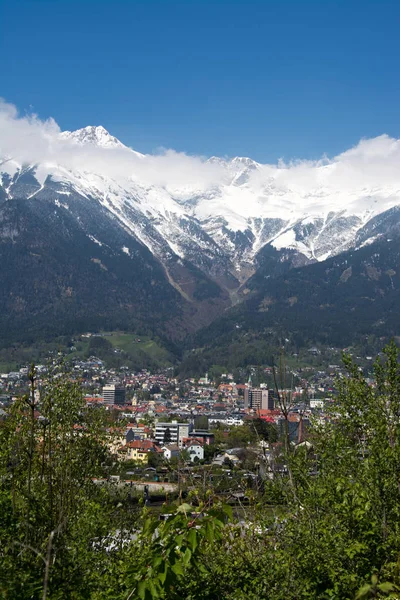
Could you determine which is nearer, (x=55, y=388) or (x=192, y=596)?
(x=192, y=596)

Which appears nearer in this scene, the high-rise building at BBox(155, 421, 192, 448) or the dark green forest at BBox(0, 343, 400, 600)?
the dark green forest at BBox(0, 343, 400, 600)

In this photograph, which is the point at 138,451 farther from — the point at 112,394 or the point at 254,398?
the point at 112,394

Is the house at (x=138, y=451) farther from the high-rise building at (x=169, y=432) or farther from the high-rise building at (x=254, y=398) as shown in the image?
the high-rise building at (x=254, y=398)

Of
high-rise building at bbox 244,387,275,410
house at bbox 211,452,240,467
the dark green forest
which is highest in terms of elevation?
the dark green forest

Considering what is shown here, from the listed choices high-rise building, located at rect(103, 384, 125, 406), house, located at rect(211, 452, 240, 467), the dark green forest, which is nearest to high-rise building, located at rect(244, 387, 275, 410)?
high-rise building, located at rect(103, 384, 125, 406)

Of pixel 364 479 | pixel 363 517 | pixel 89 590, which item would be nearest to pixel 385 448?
pixel 364 479

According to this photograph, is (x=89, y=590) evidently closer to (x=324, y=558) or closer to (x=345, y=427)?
(x=324, y=558)

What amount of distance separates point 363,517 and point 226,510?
16.8 feet

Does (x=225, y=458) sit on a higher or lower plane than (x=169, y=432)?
lower

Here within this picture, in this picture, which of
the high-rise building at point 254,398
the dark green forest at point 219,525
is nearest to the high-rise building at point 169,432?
the high-rise building at point 254,398

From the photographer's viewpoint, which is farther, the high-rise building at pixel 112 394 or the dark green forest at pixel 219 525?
the high-rise building at pixel 112 394

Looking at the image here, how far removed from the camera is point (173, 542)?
5.38 metres

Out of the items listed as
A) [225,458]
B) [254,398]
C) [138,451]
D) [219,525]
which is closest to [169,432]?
[225,458]

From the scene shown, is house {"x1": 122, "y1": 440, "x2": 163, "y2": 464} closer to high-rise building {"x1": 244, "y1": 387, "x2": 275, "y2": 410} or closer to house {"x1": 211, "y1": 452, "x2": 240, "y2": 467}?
house {"x1": 211, "y1": 452, "x2": 240, "y2": 467}
